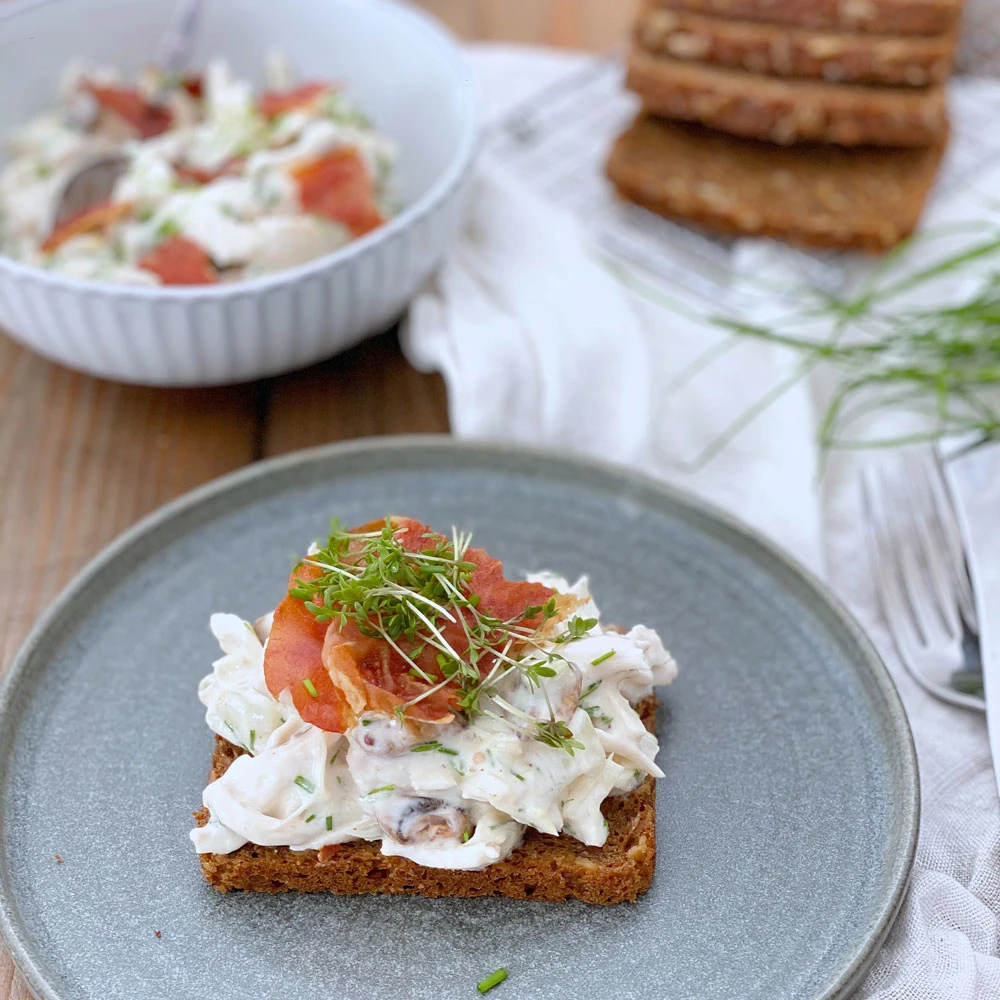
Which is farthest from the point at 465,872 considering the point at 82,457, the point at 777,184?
the point at 777,184

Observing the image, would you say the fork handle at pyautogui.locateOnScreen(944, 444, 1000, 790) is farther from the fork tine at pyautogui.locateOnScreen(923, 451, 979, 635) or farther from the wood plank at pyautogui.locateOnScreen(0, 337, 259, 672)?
the wood plank at pyautogui.locateOnScreen(0, 337, 259, 672)

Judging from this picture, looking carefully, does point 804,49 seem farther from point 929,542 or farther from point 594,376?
point 929,542

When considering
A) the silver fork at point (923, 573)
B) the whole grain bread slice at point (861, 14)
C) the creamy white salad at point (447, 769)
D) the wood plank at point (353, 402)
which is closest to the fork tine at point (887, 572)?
the silver fork at point (923, 573)

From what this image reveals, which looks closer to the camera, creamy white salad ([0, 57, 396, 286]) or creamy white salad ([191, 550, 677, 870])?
creamy white salad ([191, 550, 677, 870])

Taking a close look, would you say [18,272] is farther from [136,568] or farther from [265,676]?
[265,676]

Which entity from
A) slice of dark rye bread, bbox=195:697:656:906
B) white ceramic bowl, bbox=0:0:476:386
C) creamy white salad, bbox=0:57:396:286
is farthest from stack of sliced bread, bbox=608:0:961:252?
slice of dark rye bread, bbox=195:697:656:906

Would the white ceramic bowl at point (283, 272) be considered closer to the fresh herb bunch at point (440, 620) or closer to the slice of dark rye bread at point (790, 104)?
the slice of dark rye bread at point (790, 104)

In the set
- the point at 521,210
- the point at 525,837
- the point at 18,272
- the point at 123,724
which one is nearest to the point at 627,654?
the point at 525,837
